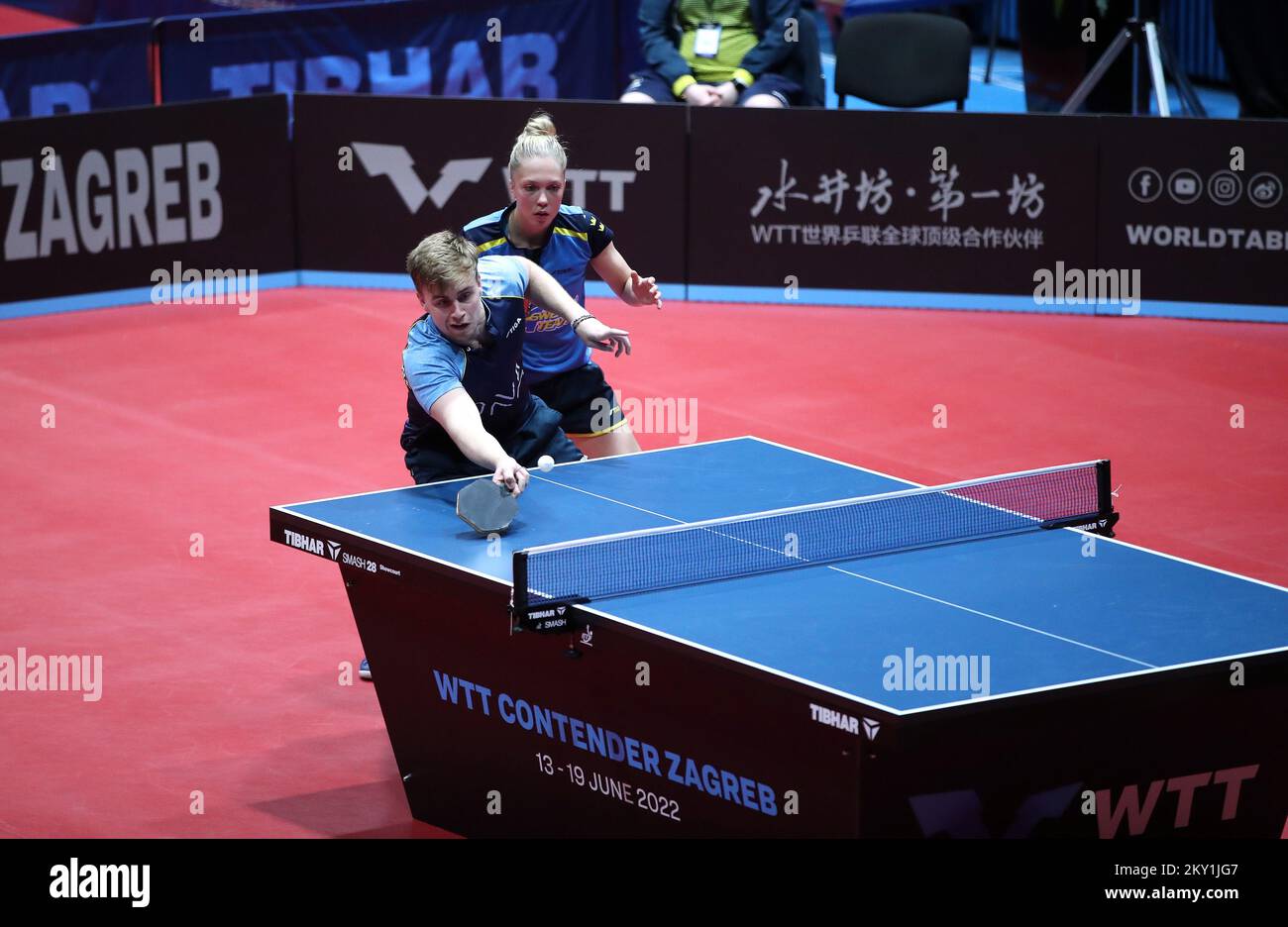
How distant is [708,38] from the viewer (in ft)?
40.8

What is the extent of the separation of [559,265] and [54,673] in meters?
2.17

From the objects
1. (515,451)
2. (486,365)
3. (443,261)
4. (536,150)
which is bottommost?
(515,451)

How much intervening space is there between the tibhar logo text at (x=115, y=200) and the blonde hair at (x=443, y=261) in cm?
652

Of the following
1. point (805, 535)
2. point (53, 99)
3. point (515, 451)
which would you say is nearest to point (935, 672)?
point (805, 535)

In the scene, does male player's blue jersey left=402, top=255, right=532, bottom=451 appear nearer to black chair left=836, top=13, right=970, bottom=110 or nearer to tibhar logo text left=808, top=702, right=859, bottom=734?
tibhar logo text left=808, top=702, right=859, bottom=734

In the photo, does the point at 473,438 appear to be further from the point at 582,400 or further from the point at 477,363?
the point at 582,400

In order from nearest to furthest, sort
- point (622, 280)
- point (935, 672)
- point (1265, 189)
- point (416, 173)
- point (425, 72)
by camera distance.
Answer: point (935, 672)
point (622, 280)
point (1265, 189)
point (416, 173)
point (425, 72)

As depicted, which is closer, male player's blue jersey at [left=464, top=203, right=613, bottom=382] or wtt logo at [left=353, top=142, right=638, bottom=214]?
male player's blue jersey at [left=464, top=203, right=613, bottom=382]

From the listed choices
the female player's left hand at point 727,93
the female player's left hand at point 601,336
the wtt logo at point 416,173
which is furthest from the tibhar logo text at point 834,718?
the female player's left hand at point 727,93

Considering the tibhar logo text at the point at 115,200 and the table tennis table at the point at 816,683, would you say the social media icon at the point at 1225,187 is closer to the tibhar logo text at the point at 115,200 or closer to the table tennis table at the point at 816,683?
the tibhar logo text at the point at 115,200

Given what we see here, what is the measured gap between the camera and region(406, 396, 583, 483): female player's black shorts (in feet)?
19.7

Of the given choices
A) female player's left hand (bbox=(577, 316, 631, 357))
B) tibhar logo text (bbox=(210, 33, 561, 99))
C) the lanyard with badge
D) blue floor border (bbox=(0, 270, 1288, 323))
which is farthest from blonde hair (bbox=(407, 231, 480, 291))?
tibhar logo text (bbox=(210, 33, 561, 99))
